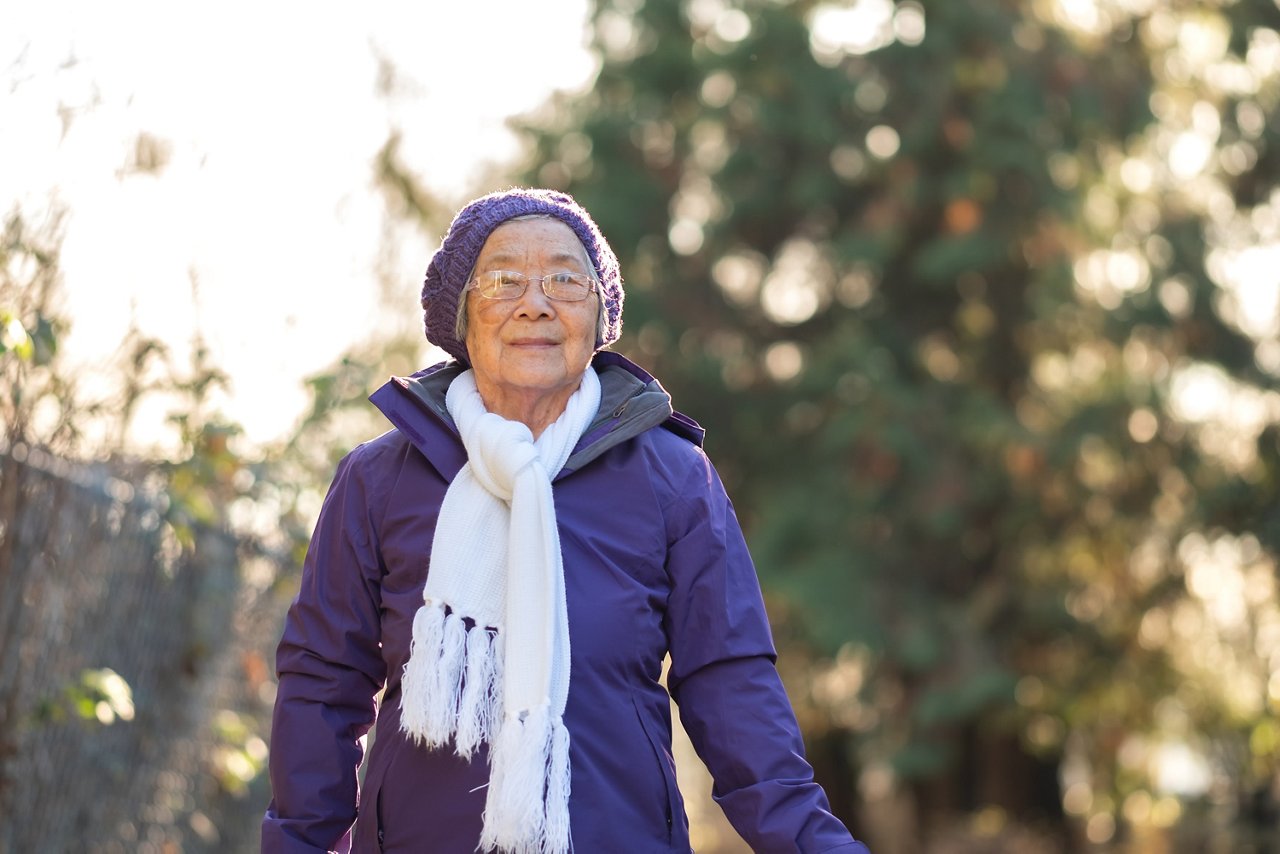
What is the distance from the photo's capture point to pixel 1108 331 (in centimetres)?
1291

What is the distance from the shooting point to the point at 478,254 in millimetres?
3123

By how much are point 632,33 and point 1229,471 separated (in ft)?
20.1

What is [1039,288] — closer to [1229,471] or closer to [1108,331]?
[1108,331]

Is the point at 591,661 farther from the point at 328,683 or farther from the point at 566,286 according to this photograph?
the point at 566,286

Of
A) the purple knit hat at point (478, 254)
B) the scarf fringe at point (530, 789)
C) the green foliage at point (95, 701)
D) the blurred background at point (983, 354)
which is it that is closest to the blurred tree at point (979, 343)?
the blurred background at point (983, 354)

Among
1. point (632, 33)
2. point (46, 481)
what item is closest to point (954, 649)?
point (632, 33)

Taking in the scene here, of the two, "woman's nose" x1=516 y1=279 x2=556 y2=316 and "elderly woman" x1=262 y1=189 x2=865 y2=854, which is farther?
"woman's nose" x1=516 y1=279 x2=556 y2=316

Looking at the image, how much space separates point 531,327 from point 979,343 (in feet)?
36.9

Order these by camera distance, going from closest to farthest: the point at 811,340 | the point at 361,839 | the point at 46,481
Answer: the point at 361,839 < the point at 46,481 < the point at 811,340

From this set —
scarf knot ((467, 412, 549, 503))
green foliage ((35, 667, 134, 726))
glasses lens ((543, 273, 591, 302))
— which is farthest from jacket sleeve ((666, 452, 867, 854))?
green foliage ((35, 667, 134, 726))

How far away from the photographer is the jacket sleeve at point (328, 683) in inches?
112

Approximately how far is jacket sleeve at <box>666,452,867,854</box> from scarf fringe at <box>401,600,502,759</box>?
0.35m

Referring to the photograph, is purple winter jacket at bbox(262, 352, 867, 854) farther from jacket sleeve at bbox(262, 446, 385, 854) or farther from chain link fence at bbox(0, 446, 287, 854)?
chain link fence at bbox(0, 446, 287, 854)

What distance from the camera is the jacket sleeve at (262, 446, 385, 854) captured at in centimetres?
284
